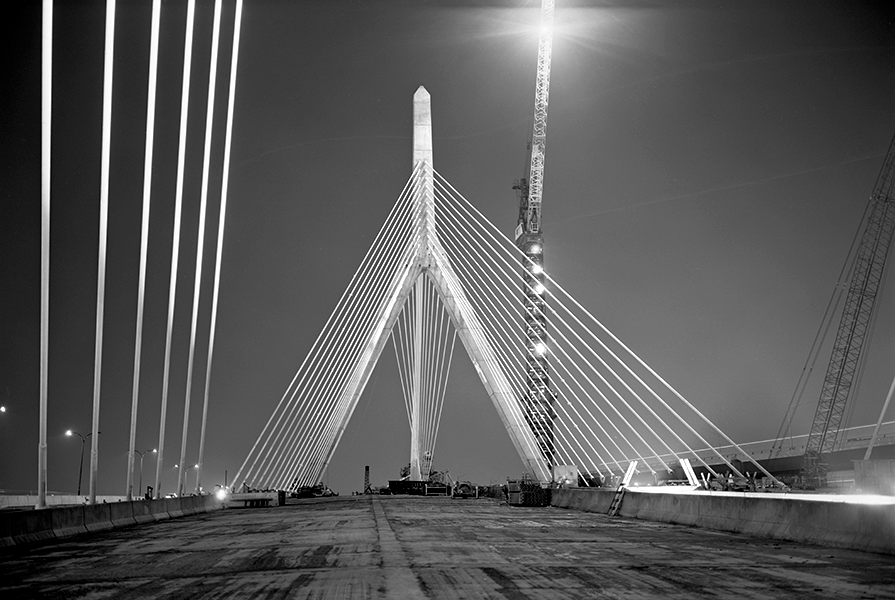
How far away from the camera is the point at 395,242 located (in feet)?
170

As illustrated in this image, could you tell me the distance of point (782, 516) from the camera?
15250 mm

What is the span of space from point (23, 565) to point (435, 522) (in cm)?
1206

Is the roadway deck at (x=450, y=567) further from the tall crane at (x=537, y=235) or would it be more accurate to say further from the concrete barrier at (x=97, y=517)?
the tall crane at (x=537, y=235)

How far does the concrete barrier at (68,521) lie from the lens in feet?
61.3

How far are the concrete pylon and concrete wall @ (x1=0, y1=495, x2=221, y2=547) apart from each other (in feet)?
61.4

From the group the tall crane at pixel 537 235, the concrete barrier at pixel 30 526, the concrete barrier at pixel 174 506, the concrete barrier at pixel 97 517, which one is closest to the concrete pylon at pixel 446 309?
the concrete barrier at pixel 174 506

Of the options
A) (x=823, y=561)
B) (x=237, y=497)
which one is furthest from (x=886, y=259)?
(x=823, y=561)

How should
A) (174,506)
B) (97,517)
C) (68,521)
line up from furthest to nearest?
1. (174,506)
2. (97,517)
3. (68,521)

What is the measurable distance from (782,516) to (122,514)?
17.2 meters

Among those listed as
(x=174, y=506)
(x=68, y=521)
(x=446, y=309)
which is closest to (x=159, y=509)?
(x=174, y=506)

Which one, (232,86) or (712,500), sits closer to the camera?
(712,500)

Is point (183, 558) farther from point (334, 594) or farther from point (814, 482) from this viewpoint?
point (814, 482)

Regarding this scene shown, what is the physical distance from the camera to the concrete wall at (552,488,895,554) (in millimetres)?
12225

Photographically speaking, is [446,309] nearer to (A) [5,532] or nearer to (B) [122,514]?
(B) [122,514]
